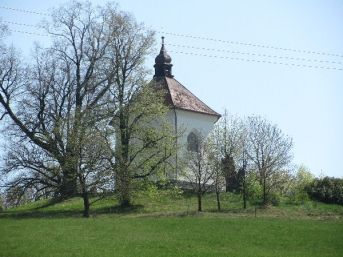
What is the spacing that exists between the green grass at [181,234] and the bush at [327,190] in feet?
19.2

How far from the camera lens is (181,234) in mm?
19484

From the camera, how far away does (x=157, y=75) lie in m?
40.3

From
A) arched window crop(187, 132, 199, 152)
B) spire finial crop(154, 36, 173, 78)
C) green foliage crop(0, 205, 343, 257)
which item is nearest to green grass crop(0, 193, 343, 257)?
green foliage crop(0, 205, 343, 257)

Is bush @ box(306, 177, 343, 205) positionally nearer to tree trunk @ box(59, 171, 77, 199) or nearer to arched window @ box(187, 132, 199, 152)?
arched window @ box(187, 132, 199, 152)

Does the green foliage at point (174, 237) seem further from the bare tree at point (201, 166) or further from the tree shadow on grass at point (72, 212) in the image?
the bare tree at point (201, 166)

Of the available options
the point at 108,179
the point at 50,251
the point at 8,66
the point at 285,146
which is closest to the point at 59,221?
the point at 108,179

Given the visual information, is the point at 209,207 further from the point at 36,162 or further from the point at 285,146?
the point at 36,162

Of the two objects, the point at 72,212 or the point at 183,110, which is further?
the point at 183,110

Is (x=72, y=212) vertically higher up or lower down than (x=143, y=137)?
lower down

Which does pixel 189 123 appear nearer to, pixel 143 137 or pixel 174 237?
pixel 143 137

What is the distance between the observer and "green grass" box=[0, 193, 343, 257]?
16281 millimetres

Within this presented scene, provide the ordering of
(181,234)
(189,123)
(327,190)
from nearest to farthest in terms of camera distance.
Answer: (181,234), (327,190), (189,123)

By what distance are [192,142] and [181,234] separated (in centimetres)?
1736

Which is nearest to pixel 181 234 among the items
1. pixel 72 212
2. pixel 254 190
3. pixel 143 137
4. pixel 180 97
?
pixel 72 212
